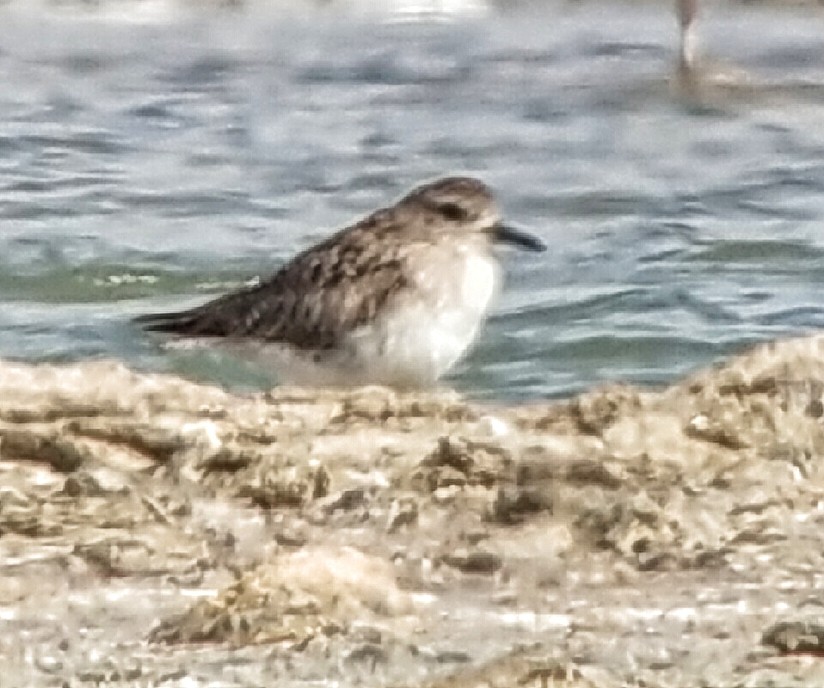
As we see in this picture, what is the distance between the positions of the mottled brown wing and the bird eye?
8.3 inches

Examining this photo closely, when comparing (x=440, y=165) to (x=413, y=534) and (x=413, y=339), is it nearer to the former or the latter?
(x=413, y=339)

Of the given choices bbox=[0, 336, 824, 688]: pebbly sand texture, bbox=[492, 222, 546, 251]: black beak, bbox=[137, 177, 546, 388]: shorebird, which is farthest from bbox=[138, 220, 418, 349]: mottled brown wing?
bbox=[0, 336, 824, 688]: pebbly sand texture

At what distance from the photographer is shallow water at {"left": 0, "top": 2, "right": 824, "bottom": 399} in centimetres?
895

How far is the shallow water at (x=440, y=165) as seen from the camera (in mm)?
8945

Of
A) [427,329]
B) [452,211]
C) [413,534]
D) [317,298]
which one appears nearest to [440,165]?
[452,211]

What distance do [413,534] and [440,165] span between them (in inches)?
310

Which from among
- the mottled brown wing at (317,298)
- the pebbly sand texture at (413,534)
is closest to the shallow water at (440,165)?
the mottled brown wing at (317,298)

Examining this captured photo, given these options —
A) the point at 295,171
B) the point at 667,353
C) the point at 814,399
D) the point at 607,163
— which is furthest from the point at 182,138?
the point at 814,399

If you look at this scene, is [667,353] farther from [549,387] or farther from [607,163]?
[607,163]

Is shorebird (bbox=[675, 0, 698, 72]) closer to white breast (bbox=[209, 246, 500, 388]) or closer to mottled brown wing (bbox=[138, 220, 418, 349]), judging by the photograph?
mottled brown wing (bbox=[138, 220, 418, 349])

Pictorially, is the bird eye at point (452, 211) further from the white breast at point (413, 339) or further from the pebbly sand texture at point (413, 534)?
the pebbly sand texture at point (413, 534)

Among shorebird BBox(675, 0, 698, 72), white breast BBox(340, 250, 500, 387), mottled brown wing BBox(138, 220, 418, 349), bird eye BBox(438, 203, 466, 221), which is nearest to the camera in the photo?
white breast BBox(340, 250, 500, 387)

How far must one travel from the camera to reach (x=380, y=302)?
6336mm

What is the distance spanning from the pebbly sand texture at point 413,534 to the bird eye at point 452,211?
1.47 metres
